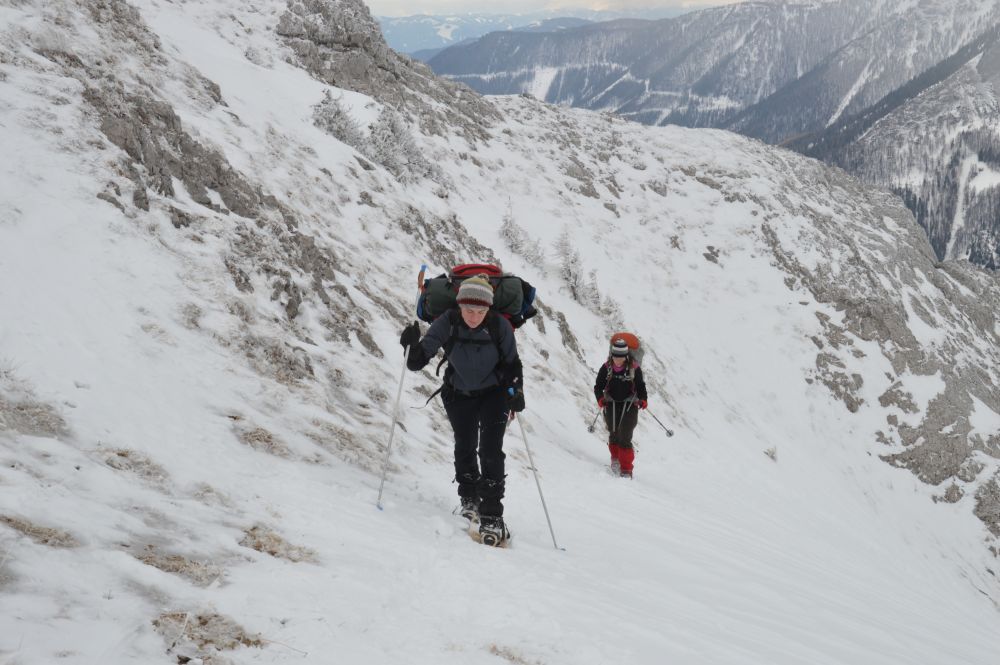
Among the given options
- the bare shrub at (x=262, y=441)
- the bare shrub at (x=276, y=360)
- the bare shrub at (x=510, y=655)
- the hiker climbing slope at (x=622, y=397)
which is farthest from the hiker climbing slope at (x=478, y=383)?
the hiker climbing slope at (x=622, y=397)

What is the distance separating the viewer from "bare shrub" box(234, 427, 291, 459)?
18.5 ft

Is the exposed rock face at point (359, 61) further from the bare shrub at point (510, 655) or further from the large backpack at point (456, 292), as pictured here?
the bare shrub at point (510, 655)

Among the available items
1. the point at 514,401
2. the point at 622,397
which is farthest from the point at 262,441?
the point at 622,397

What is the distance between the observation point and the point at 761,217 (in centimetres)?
3769

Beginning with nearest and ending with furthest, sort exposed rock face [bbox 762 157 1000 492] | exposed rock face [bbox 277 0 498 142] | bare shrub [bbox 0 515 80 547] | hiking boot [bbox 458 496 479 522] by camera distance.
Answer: bare shrub [bbox 0 515 80 547] < hiking boot [bbox 458 496 479 522] < exposed rock face [bbox 277 0 498 142] < exposed rock face [bbox 762 157 1000 492]

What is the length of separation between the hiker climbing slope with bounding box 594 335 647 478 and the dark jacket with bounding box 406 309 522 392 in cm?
554

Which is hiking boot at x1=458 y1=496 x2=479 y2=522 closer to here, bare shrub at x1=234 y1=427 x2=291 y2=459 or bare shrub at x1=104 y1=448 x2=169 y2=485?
bare shrub at x1=234 y1=427 x2=291 y2=459

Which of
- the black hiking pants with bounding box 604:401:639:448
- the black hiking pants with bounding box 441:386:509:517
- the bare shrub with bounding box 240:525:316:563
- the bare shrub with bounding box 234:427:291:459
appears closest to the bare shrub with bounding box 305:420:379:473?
the bare shrub with bounding box 234:427:291:459

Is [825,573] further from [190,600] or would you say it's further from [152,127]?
[152,127]

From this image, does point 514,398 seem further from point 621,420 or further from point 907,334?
point 907,334

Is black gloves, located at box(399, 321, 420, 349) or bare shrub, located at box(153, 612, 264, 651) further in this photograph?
black gloves, located at box(399, 321, 420, 349)

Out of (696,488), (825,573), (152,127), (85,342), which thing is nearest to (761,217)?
(696,488)

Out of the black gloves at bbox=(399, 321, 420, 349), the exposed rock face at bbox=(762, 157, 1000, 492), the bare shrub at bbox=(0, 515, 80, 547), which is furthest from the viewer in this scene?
the exposed rock face at bbox=(762, 157, 1000, 492)

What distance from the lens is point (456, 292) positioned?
225 inches
